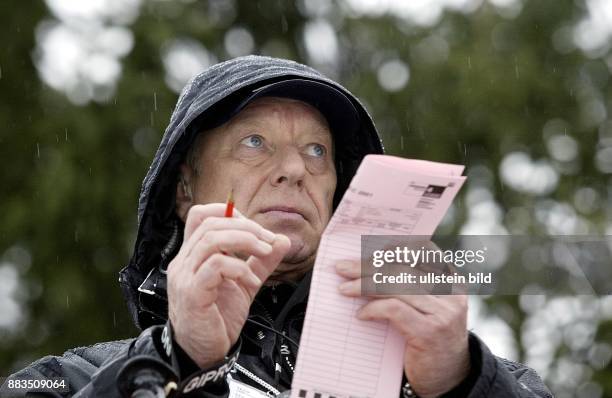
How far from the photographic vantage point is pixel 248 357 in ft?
11.5

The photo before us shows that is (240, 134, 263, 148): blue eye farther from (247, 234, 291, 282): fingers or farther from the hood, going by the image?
(247, 234, 291, 282): fingers

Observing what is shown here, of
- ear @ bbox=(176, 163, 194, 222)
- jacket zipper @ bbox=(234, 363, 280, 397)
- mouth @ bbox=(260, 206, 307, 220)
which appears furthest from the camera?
ear @ bbox=(176, 163, 194, 222)

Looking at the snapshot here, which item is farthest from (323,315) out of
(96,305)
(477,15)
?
(477,15)

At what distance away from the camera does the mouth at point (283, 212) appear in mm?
3697

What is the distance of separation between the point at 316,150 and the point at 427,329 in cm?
143

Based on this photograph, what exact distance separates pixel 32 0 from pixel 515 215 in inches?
141

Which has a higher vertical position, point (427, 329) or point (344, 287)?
point (344, 287)

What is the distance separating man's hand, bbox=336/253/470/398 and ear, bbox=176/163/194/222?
146 cm

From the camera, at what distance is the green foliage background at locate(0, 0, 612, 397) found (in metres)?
6.82

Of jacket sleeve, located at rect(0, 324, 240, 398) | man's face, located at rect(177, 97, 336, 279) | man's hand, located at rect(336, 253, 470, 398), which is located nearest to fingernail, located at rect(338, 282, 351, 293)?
man's hand, located at rect(336, 253, 470, 398)

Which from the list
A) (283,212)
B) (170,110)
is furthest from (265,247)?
(170,110)

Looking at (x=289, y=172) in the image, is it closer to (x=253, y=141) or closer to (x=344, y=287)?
(x=253, y=141)

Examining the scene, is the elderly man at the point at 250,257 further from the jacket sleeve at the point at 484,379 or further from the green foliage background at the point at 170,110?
the green foliage background at the point at 170,110

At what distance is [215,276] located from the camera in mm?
2688
